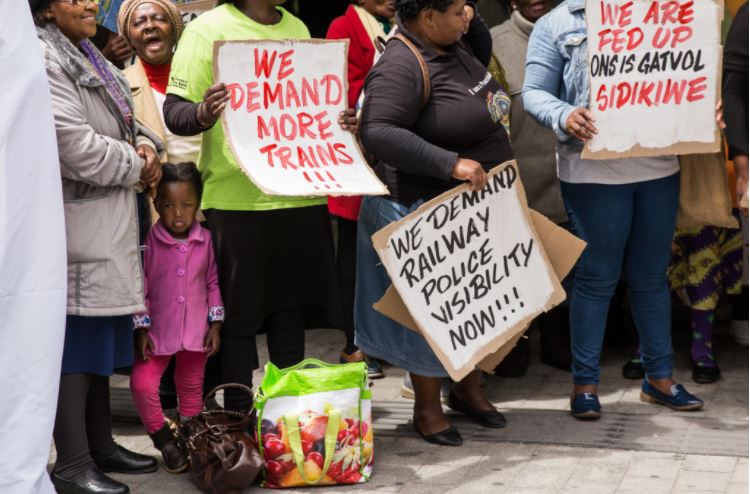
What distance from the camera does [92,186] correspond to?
4.62 m

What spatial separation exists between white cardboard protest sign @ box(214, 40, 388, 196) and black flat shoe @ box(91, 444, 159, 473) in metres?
1.25

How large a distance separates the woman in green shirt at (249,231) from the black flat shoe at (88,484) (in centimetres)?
70

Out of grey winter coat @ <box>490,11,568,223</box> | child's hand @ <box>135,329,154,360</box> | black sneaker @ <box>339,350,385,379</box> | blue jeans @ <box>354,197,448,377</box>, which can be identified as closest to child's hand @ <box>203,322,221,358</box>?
child's hand @ <box>135,329,154,360</box>

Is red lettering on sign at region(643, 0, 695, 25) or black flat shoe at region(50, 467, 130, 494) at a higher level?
red lettering on sign at region(643, 0, 695, 25)

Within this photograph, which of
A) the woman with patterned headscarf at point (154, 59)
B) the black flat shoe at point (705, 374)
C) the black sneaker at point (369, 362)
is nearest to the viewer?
the woman with patterned headscarf at point (154, 59)

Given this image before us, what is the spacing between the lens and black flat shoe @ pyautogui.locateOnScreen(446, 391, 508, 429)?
5586mm

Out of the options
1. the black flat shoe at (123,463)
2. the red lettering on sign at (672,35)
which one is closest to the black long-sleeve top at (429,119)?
the red lettering on sign at (672,35)

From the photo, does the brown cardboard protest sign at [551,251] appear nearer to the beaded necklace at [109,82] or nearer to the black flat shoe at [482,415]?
the black flat shoe at [482,415]

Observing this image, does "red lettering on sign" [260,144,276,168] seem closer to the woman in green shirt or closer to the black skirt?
the woman in green shirt

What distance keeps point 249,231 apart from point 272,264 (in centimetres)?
18

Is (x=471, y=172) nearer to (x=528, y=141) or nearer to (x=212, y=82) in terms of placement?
(x=212, y=82)

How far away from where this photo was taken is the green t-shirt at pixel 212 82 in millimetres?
5035

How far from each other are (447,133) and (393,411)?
149 centimetres

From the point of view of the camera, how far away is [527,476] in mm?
4918
